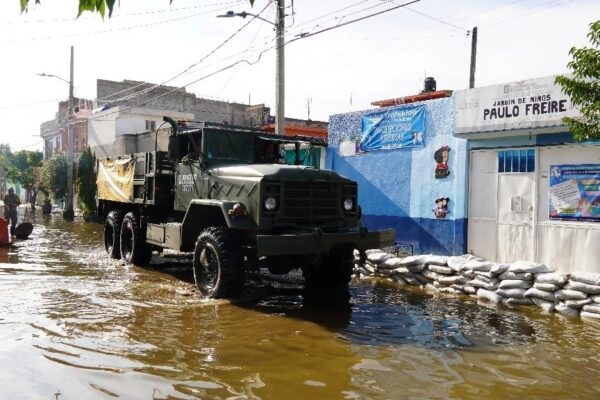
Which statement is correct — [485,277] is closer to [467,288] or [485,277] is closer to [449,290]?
[467,288]

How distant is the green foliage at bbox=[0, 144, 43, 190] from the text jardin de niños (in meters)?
Result: 32.8

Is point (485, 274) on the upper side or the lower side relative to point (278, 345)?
upper

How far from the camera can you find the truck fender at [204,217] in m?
6.96

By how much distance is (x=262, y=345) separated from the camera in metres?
5.36

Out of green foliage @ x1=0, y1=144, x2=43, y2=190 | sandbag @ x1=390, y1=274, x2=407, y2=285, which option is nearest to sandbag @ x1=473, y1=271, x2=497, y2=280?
sandbag @ x1=390, y1=274, x2=407, y2=285

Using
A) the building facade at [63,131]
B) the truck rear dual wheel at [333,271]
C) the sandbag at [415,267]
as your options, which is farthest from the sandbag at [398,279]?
the building facade at [63,131]

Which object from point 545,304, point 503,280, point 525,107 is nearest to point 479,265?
point 503,280

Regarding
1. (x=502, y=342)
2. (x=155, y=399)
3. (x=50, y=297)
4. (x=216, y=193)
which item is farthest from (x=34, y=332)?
(x=502, y=342)

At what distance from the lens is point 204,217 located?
794cm

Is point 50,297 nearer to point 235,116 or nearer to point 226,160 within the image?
point 226,160

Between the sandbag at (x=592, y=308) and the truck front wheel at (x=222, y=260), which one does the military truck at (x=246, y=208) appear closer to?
the truck front wheel at (x=222, y=260)

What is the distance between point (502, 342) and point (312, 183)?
304 centimetres

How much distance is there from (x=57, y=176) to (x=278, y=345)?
27498mm

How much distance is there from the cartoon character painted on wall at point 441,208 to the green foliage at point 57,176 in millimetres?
24520
